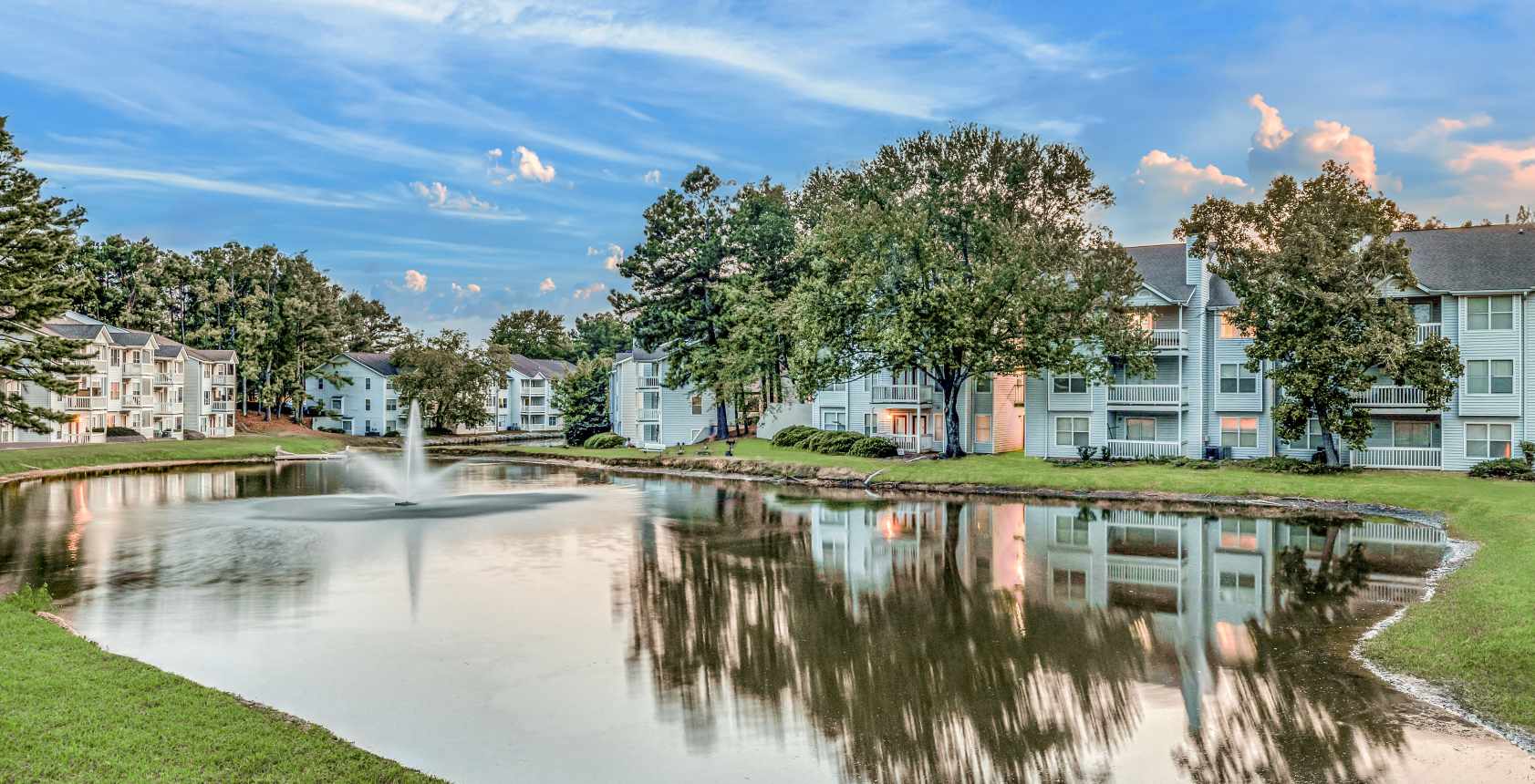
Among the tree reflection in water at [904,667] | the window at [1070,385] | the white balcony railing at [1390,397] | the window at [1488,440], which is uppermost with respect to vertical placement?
the window at [1070,385]

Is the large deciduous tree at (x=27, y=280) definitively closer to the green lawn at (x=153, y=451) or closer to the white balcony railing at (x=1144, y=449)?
the green lawn at (x=153, y=451)

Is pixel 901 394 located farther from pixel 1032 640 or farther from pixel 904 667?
pixel 904 667

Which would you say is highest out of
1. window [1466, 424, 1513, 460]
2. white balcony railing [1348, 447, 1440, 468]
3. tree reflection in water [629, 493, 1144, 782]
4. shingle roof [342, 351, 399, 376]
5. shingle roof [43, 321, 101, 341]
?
shingle roof [43, 321, 101, 341]

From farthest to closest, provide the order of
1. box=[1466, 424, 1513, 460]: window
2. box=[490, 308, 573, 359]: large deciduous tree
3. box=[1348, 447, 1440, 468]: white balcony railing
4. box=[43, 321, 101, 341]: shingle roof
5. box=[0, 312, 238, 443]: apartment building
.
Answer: box=[490, 308, 573, 359]: large deciduous tree, box=[43, 321, 101, 341]: shingle roof, box=[0, 312, 238, 443]: apartment building, box=[1348, 447, 1440, 468]: white balcony railing, box=[1466, 424, 1513, 460]: window

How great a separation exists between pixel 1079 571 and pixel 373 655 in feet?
54.5

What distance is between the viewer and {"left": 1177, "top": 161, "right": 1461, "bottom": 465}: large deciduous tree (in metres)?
40.1

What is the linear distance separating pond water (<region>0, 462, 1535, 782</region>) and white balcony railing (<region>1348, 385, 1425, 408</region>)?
13.4 metres

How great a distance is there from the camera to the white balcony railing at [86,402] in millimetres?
74188

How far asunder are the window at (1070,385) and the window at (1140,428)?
293cm

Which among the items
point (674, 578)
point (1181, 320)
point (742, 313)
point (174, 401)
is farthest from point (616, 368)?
point (674, 578)

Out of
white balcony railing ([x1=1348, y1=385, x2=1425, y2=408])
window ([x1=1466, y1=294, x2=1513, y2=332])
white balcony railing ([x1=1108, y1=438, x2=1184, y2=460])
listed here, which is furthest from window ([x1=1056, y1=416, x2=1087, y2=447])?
window ([x1=1466, y1=294, x2=1513, y2=332])

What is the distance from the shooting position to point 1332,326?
135ft

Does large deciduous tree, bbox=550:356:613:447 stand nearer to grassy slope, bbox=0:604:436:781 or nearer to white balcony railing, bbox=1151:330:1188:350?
white balcony railing, bbox=1151:330:1188:350

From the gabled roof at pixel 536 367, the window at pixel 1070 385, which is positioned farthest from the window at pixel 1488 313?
the gabled roof at pixel 536 367
